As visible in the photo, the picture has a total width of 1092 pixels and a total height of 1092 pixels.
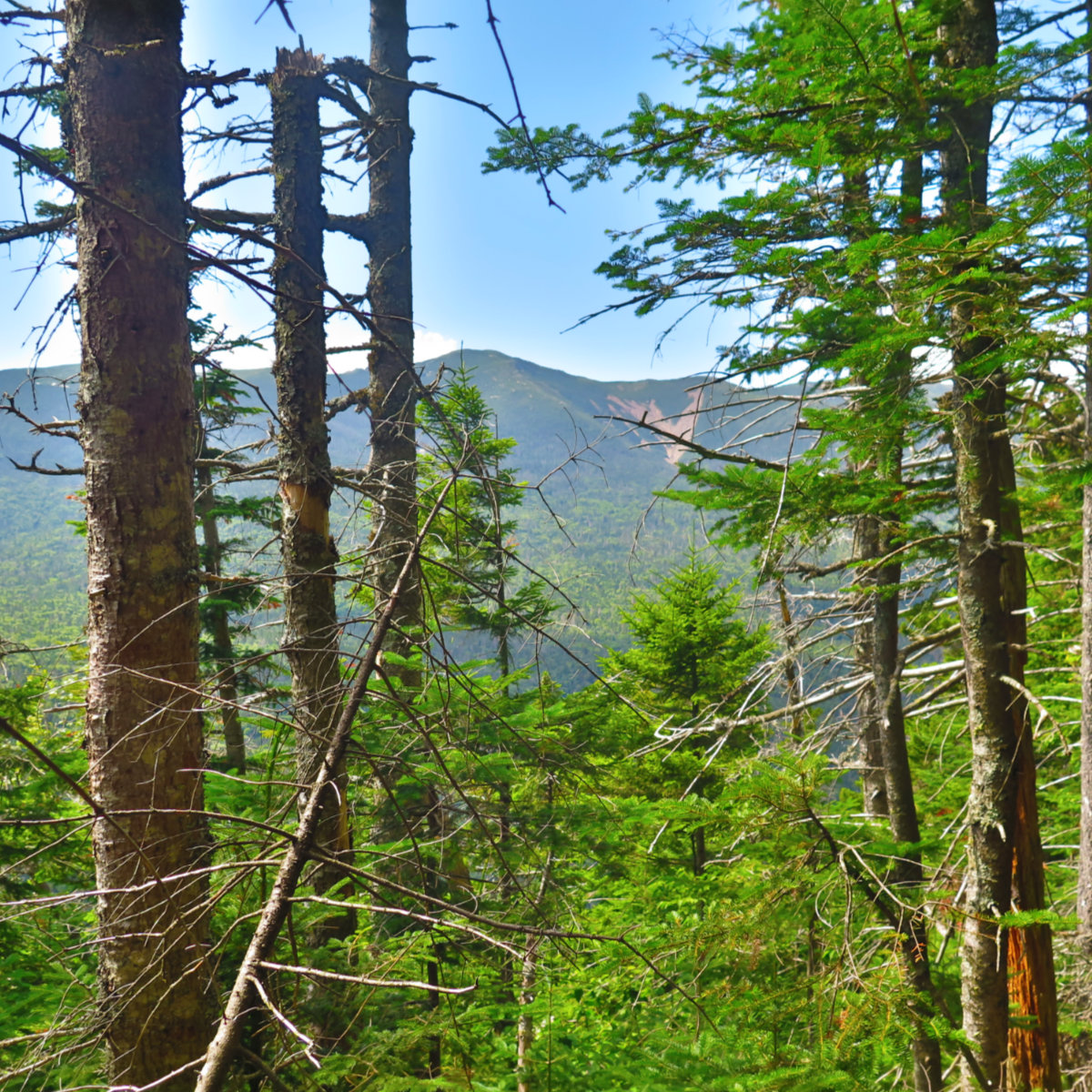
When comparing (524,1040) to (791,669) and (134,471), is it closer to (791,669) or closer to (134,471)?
(134,471)

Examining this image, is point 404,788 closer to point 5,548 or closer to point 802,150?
point 802,150

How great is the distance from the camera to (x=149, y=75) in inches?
96.7

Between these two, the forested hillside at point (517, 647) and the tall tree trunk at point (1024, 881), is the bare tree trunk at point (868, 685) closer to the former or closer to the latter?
the forested hillside at point (517, 647)

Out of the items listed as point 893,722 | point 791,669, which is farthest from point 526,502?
point 893,722

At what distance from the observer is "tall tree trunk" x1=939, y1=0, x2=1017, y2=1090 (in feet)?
12.8

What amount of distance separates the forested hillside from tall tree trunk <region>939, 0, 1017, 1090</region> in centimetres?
2

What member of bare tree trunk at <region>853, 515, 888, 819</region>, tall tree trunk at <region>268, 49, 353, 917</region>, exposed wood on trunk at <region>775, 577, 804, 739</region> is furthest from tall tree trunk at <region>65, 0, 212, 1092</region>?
bare tree trunk at <region>853, 515, 888, 819</region>

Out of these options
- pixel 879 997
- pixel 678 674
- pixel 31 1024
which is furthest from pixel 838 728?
pixel 678 674

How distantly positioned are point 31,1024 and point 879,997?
3.50 meters

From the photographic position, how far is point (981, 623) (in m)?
4.11

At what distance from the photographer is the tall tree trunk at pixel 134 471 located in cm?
231

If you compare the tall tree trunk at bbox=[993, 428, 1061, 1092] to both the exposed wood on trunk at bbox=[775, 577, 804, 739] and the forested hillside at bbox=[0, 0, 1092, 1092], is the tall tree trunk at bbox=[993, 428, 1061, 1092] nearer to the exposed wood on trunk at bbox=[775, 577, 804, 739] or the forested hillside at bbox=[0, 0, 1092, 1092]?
the forested hillside at bbox=[0, 0, 1092, 1092]

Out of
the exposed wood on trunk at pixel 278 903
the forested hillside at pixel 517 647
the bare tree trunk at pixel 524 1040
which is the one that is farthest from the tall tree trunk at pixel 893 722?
the exposed wood on trunk at pixel 278 903

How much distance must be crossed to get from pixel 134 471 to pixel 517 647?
244 centimetres
